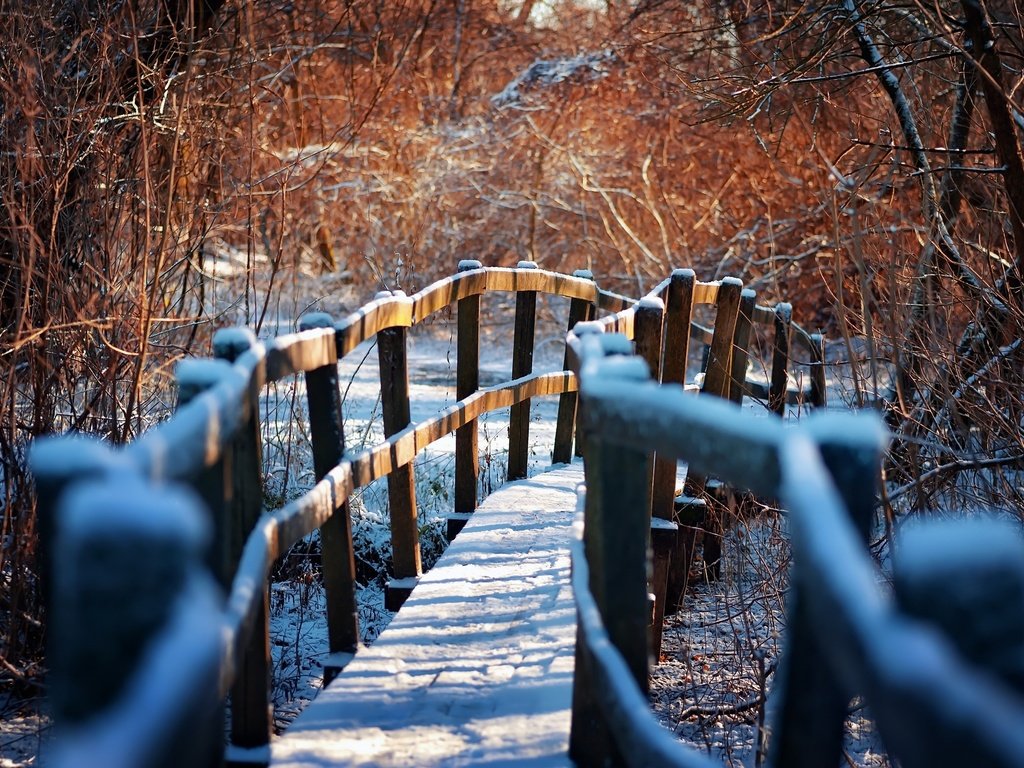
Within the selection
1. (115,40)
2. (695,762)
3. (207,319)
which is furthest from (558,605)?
(115,40)

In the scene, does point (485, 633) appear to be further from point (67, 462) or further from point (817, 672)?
point (67, 462)

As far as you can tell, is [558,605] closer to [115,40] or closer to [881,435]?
[881,435]

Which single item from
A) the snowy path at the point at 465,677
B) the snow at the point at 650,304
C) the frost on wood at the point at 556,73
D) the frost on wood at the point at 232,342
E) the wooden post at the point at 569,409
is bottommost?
the snowy path at the point at 465,677

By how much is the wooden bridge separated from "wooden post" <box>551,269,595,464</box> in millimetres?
1289

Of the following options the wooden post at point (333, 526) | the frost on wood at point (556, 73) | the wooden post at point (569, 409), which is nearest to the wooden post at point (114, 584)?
the wooden post at point (333, 526)

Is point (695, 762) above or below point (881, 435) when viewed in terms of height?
below

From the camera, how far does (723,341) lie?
647cm

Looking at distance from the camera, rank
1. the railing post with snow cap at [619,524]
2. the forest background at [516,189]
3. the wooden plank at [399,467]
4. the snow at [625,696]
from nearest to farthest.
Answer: the snow at [625,696], the railing post with snow cap at [619,524], the wooden plank at [399,467], the forest background at [516,189]

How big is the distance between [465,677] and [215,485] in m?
1.38

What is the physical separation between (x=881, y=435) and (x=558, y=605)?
7.62 feet

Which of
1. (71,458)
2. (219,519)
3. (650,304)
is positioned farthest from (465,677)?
(650,304)

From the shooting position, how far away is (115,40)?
220 inches

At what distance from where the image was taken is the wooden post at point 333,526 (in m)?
3.20

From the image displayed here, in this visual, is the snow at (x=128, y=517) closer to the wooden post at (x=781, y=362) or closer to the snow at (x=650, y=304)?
the snow at (x=650, y=304)
